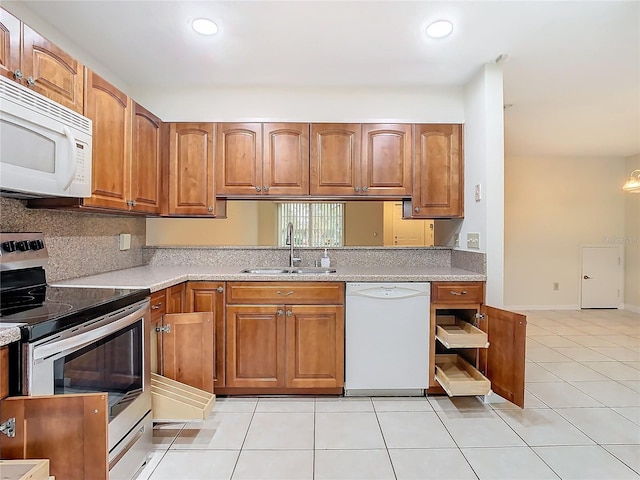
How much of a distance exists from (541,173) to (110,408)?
5.83 metres

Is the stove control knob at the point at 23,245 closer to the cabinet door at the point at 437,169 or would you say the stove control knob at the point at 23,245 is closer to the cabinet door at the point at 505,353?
the cabinet door at the point at 437,169

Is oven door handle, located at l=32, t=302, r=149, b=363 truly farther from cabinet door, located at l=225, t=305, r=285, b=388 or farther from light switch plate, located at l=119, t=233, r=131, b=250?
light switch plate, located at l=119, t=233, r=131, b=250

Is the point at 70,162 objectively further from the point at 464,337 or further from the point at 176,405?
the point at 464,337

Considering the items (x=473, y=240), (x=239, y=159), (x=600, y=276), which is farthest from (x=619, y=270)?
(x=239, y=159)

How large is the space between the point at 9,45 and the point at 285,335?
6.69 feet

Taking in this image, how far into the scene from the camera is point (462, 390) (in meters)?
2.17

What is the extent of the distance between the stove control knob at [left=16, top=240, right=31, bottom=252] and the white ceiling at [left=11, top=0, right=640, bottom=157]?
1.26 m

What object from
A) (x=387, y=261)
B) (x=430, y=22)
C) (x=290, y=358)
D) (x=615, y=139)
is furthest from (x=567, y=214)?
(x=290, y=358)

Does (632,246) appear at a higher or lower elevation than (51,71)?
lower

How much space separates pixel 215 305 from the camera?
241 cm

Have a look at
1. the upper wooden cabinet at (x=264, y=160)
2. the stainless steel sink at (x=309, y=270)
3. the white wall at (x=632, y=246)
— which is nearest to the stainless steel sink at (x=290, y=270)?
the stainless steel sink at (x=309, y=270)

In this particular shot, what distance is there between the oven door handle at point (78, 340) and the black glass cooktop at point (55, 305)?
4 cm

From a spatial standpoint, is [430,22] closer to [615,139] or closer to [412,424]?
[412,424]

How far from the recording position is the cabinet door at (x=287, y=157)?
276 centimetres
